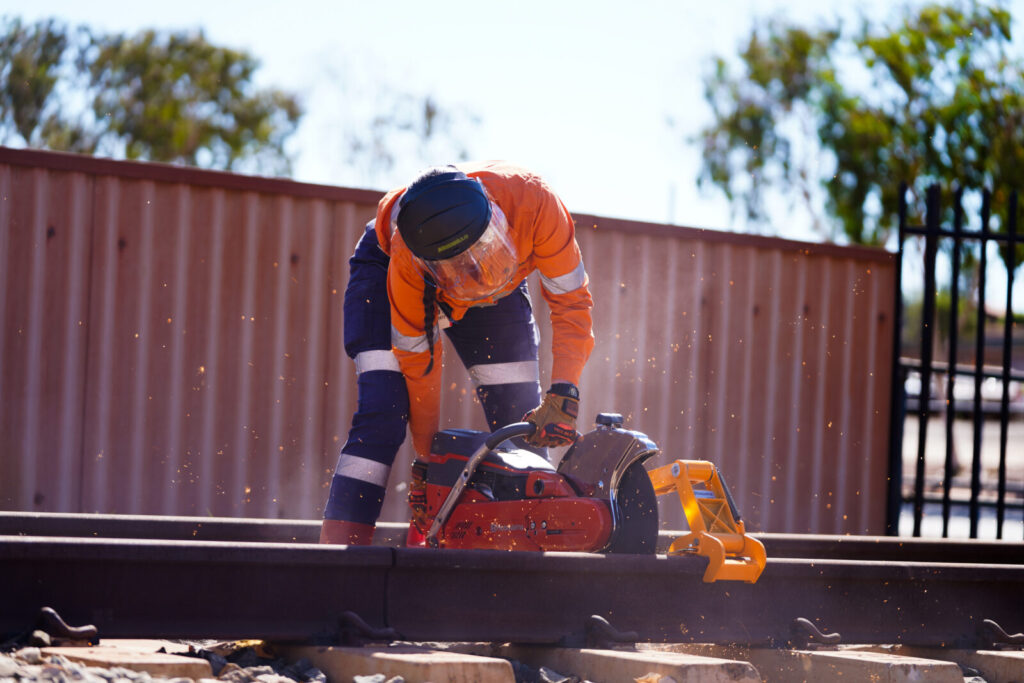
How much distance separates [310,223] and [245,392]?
3.88 ft

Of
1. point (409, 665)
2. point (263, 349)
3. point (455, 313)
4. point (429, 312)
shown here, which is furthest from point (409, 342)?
point (263, 349)

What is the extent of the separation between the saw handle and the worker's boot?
1.02 ft

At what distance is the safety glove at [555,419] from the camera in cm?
364

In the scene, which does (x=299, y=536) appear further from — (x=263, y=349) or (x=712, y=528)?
(x=263, y=349)

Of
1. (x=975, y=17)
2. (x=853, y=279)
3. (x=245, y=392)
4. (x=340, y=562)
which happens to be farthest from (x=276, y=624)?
(x=975, y=17)

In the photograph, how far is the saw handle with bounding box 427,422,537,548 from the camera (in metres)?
3.57

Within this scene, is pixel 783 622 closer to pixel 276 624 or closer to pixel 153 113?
pixel 276 624

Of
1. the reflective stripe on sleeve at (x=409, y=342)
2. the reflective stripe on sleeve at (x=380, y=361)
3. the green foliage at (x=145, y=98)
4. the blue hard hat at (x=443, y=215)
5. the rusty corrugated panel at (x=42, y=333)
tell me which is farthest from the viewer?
the green foliage at (x=145, y=98)

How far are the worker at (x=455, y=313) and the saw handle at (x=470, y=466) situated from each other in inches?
3.8

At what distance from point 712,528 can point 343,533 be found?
141cm

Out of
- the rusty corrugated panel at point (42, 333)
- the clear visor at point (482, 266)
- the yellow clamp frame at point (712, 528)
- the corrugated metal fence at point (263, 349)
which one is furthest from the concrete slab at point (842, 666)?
the rusty corrugated panel at point (42, 333)

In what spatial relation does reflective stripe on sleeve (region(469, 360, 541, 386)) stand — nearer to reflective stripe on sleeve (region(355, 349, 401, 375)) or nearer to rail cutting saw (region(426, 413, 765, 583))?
reflective stripe on sleeve (region(355, 349, 401, 375))

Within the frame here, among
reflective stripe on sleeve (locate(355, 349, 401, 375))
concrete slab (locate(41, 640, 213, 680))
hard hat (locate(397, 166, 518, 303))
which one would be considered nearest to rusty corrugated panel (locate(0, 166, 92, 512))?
reflective stripe on sleeve (locate(355, 349, 401, 375))

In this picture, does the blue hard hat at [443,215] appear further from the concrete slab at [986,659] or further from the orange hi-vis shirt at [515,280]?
the concrete slab at [986,659]
